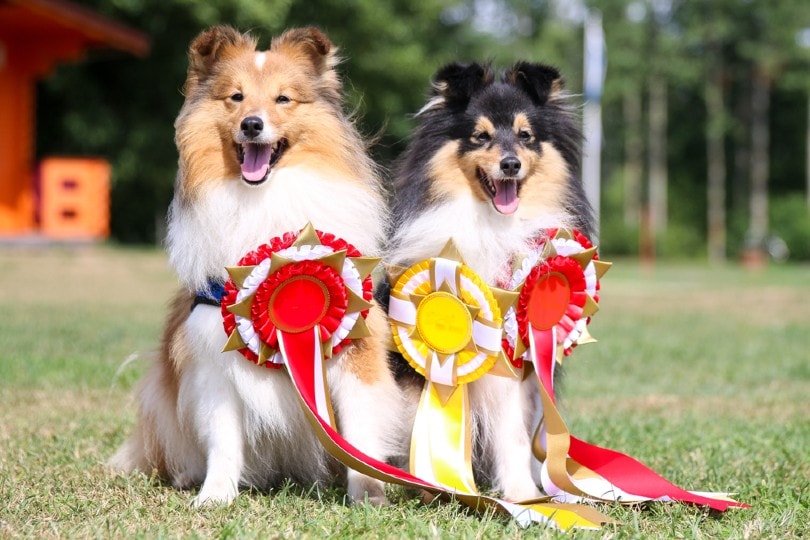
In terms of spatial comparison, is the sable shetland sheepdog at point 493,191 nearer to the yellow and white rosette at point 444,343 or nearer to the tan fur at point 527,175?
the tan fur at point 527,175

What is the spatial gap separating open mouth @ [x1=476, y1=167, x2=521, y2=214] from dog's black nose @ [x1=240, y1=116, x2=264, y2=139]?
0.96 meters

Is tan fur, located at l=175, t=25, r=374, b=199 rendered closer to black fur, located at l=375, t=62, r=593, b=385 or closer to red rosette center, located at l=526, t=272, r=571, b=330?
black fur, located at l=375, t=62, r=593, b=385

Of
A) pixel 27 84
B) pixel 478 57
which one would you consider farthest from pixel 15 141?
pixel 478 57

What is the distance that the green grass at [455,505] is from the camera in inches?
127

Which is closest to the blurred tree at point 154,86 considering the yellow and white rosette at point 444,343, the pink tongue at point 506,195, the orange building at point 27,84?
the orange building at point 27,84

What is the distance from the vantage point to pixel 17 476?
3895 millimetres

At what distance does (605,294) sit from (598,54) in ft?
23.2

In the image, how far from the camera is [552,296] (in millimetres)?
3867

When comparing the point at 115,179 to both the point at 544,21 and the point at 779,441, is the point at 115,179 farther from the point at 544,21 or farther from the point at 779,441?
the point at 779,441

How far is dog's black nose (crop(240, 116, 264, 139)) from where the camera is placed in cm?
348

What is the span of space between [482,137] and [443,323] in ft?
2.73

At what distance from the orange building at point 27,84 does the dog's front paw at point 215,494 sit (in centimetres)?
1327

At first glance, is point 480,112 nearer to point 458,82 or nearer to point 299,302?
point 458,82

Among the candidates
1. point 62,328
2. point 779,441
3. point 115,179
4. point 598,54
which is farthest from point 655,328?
point 115,179
